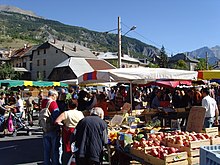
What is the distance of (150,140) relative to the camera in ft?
19.1

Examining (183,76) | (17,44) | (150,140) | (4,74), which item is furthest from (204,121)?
(17,44)

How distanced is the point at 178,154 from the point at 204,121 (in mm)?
3474

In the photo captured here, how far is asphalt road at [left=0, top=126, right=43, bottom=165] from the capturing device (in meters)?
8.02

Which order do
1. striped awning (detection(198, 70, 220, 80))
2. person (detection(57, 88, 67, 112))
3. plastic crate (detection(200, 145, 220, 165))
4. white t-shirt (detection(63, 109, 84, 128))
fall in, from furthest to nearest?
1. striped awning (detection(198, 70, 220, 80))
2. person (detection(57, 88, 67, 112))
3. white t-shirt (detection(63, 109, 84, 128))
4. plastic crate (detection(200, 145, 220, 165))

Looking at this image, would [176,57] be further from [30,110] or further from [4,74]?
[30,110]

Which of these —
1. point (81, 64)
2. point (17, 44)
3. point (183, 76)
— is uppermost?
point (17, 44)

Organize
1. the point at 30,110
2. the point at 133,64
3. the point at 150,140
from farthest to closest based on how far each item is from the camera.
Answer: the point at 133,64, the point at 30,110, the point at 150,140

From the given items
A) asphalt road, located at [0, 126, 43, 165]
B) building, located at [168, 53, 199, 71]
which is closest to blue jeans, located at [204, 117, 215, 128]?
asphalt road, located at [0, 126, 43, 165]

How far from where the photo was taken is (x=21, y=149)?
948cm

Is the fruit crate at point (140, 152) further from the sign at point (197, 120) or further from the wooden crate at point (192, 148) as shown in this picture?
the sign at point (197, 120)

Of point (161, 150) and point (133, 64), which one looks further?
point (133, 64)

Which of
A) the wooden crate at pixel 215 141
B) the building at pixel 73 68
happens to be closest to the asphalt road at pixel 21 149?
the wooden crate at pixel 215 141

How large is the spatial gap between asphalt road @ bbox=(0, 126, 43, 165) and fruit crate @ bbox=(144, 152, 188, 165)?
3.73 metres

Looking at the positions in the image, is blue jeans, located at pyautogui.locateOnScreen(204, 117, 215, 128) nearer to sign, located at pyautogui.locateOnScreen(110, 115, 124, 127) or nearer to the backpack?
sign, located at pyautogui.locateOnScreen(110, 115, 124, 127)
